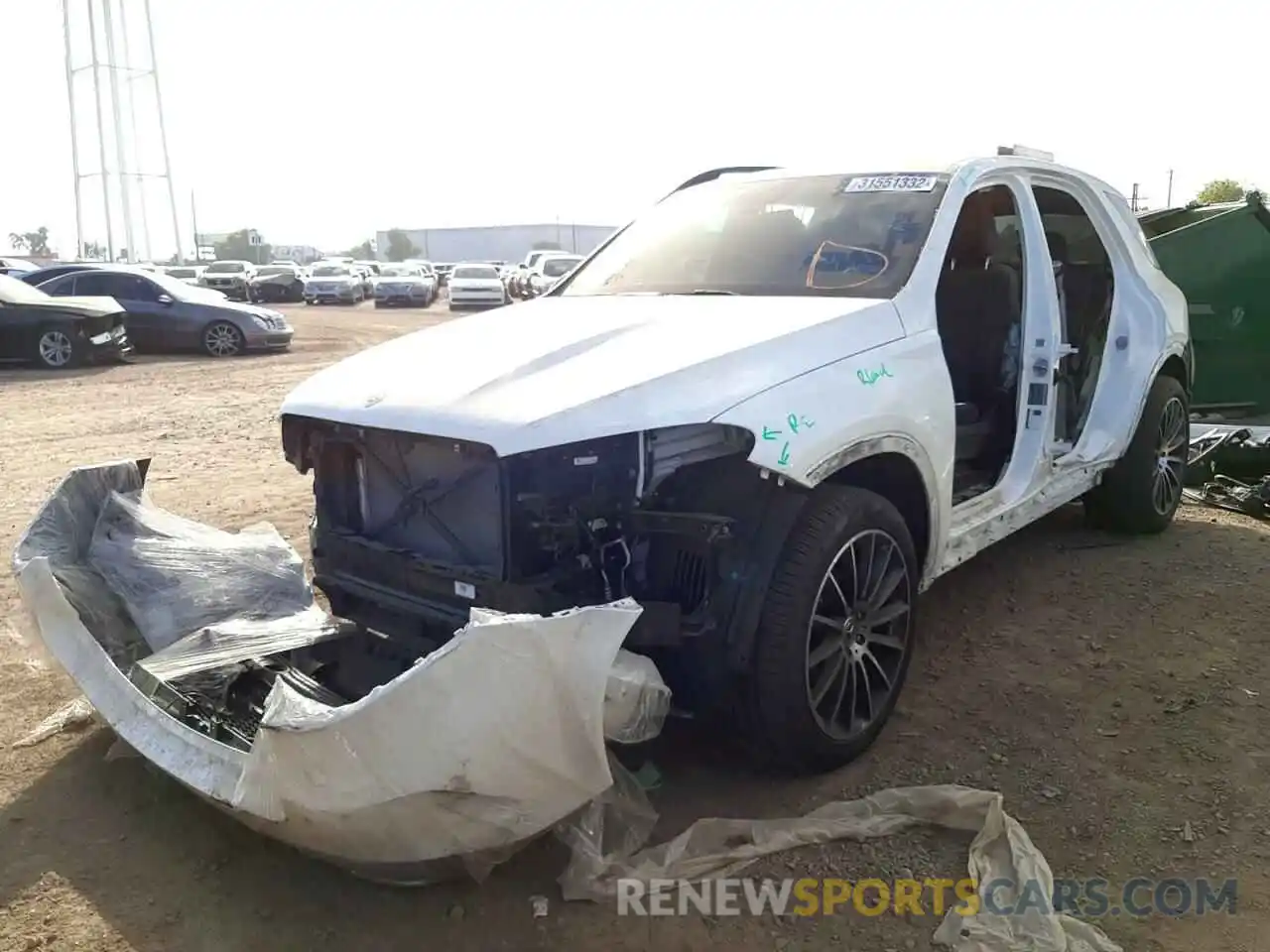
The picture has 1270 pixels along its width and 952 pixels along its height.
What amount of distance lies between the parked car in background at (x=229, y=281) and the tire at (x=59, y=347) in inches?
872

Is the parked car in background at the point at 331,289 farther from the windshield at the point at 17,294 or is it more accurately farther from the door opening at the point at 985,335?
the door opening at the point at 985,335

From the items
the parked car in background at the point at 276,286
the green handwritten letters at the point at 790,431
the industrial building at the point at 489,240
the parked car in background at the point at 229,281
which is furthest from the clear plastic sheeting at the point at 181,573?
the industrial building at the point at 489,240

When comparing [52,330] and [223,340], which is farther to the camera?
[223,340]

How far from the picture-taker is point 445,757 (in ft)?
7.52

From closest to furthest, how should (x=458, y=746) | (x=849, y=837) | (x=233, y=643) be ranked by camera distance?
(x=458, y=746) → (x=849, y=837) → (x=233, y=643)

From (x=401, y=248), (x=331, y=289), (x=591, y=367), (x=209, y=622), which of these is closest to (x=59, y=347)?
(x=209, y=622)

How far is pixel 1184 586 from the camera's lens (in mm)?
5004

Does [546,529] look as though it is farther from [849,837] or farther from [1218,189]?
[1218,189]

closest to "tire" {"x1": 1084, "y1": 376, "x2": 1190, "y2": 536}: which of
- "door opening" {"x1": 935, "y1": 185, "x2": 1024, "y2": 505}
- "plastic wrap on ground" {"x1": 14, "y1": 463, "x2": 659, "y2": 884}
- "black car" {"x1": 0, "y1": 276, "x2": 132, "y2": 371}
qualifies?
"door opening" {"x1": 935, "y1": 185, "x2": 1024, "y2": 505}

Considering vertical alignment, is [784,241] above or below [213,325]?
above

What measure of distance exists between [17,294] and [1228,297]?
14.9 m

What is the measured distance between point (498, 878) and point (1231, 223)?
25.8 ft

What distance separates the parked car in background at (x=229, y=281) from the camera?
3612 centimetres

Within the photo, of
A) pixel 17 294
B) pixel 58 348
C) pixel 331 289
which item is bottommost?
pixel 58 348
